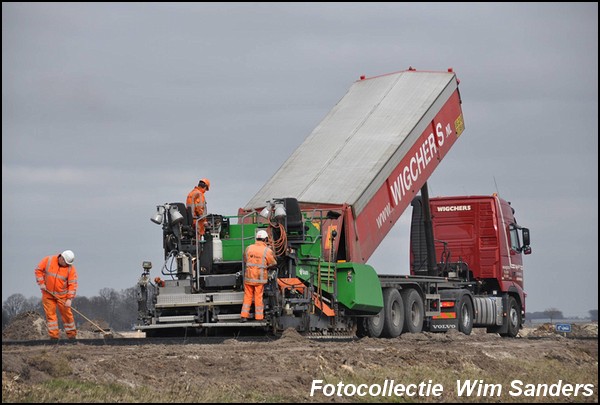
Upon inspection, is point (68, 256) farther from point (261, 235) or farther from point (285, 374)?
point (285, 374)

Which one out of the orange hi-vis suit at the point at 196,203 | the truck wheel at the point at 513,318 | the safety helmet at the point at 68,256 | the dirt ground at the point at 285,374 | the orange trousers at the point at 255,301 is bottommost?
the dirt ground at the point at 285,374

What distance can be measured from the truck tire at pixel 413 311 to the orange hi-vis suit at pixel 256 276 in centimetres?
482

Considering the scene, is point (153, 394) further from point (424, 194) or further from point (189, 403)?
→ point (424, 194)

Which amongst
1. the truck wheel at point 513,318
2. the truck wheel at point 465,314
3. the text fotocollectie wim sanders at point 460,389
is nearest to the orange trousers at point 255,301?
the text fotocollectie wim sanders at point 460,389

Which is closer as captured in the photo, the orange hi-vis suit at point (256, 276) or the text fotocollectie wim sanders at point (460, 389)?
the text fotocollectie wim sanders at point (460, 389)

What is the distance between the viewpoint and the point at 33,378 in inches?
484

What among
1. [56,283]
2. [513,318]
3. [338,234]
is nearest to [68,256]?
[56,283]

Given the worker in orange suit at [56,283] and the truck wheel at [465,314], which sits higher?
the worker in orange suit at [56,283]

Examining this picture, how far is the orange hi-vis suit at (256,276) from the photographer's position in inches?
722

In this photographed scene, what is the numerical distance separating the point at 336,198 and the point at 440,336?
3777 millimetres

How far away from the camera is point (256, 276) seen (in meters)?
18.4

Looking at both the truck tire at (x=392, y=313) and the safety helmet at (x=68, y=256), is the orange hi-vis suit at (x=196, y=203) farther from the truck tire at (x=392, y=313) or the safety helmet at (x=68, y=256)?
the truck tire at (x=392, y=313)

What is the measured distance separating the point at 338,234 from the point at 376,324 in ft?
6.75

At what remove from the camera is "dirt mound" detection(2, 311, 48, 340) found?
23297 millimetres
